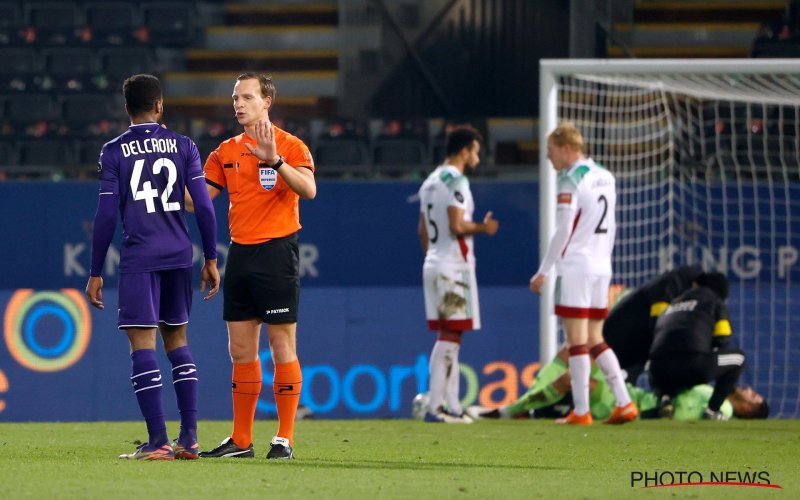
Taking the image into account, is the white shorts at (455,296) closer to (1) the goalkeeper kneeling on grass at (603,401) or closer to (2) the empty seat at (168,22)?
(1) the goalkeeper kneeling on grass at (603,401)

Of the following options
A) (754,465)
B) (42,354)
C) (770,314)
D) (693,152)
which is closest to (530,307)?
(770,314)

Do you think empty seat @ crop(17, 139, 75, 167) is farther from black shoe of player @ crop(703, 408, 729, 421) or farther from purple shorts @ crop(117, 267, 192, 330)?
purple shorts @ crop(117, 267, 192, 330)

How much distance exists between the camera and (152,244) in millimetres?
5590

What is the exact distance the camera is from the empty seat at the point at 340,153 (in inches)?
556

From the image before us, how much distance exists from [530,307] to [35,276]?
412 cm

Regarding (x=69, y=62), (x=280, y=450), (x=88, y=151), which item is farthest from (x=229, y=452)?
(x=69, y=62)

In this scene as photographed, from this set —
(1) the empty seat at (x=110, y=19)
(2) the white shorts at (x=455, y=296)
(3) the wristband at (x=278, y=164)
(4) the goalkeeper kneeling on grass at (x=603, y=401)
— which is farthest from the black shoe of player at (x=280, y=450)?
(1) the empty seat at (x=110, y=19)

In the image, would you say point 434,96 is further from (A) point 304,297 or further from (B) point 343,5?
(A) point 304,297

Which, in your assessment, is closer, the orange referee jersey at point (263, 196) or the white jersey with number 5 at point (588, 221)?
the orange referee jersey at point (263, 196)

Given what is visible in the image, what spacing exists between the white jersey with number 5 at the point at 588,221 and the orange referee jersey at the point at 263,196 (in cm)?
271

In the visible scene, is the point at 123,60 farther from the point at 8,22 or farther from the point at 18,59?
the point at 8,22

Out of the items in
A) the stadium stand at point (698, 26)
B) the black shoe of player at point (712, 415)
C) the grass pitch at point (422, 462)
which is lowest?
the black shoe of player at point (712, 415)

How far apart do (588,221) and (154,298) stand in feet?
11.3

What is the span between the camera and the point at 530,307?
36.0 ft
